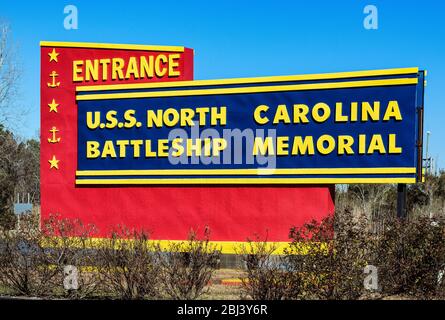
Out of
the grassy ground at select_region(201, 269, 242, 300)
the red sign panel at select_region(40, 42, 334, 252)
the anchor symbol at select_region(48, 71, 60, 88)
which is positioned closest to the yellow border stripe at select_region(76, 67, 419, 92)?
the red sign panel at select_region(40, 42, 334, 252)

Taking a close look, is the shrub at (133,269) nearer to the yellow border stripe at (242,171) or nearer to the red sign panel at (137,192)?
the red sign panel at (137,192)

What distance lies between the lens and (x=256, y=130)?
2022cm

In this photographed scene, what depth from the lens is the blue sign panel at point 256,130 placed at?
18859mm

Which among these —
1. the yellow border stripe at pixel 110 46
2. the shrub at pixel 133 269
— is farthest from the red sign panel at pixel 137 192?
the shrub at pixel 133 269

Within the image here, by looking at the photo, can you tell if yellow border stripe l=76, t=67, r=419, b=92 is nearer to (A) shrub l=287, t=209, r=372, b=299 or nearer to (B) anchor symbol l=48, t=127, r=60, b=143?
(B) anchor symbol l=48, t=127, r=60, b=143

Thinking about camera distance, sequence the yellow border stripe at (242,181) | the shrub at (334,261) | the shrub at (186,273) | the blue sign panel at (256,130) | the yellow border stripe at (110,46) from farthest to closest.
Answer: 1. the yellow border stripe at (110,46)
2. the yellow border stripe at (242,181)
3. the blue sign panel at (256,130)
4. the shrub at (186,273)
5. the shrub at (334,261)

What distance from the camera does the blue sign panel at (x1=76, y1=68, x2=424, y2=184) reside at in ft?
61.9

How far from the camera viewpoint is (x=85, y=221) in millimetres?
22062

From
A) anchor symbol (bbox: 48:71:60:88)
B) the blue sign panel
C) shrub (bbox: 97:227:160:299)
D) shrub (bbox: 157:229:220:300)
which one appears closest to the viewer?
shrub (bbox: 157:229:220:300)

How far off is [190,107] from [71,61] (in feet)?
15.7

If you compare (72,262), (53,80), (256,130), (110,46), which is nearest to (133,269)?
(72,262)

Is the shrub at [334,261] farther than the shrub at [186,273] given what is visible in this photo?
No

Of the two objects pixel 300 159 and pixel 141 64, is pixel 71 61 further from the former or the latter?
pixel 300 159
